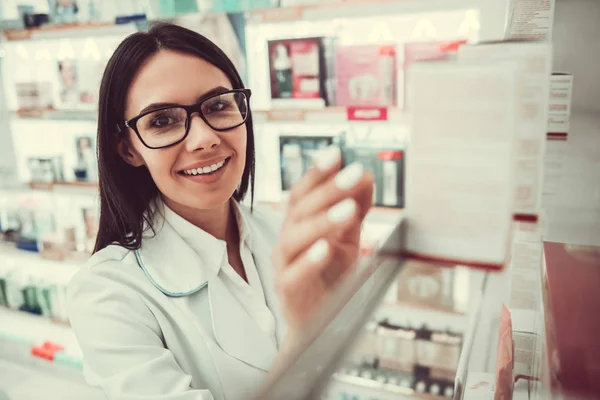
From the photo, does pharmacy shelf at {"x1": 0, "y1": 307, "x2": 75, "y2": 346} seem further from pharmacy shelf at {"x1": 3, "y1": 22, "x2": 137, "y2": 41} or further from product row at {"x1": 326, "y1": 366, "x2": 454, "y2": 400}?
product row at {"x1": 326, "y1": 366, "x2": 454, "y2": 400}

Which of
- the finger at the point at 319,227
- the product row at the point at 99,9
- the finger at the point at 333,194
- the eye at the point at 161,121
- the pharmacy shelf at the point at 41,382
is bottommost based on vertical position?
the pharmacy shelf at the point at 41,382

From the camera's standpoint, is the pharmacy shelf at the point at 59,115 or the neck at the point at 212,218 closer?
the neck at the point at 212,218

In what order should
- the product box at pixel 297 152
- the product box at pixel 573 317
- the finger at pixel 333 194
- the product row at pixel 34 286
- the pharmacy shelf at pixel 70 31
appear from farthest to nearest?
the product row at pixel 34 286 → the pharmacy shelf at pixel 70 31 → the product box at pixel 297 152 → the finger at pixel 333 194 → the product box at pixel 573 317

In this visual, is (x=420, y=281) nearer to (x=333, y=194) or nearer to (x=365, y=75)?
(x=333, y=194)


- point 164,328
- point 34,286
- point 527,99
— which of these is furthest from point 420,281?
point 34,286

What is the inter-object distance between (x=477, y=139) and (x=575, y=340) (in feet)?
1.31

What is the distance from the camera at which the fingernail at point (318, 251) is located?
82cm

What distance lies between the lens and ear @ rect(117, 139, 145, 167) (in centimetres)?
99

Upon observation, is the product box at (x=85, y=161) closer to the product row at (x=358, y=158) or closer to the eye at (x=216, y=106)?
the product row at (x=358, y=158)

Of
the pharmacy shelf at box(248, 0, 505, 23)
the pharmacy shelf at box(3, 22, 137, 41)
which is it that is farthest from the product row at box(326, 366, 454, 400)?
the pharmacy shelf at box(3, 22, 137, 41)

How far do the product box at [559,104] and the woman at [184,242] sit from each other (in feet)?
1.08

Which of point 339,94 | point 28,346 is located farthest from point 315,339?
point 28,346

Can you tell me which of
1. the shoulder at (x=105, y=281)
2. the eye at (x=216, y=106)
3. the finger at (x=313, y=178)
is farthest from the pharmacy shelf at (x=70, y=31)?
the finger at (x=313, y=178)

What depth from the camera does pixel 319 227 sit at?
2.62 ft
